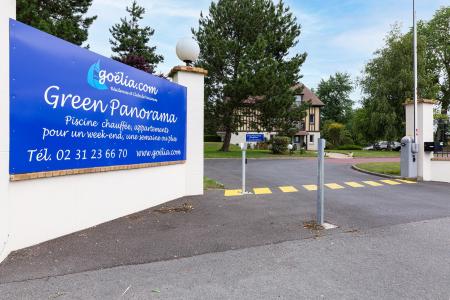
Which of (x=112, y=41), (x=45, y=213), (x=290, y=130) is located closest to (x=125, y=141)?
(x=45, y=213)

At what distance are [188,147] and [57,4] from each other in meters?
17.0

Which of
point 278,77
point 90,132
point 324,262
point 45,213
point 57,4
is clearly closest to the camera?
point 324,262

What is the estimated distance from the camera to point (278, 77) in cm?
2694

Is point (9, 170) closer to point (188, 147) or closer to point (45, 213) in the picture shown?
point (45, 213)

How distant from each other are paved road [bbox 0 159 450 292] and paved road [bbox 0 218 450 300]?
305mm

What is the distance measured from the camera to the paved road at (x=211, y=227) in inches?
167

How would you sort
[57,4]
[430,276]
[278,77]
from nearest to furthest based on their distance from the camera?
1. [430,276]
2. [57,4]
3. [278,77]

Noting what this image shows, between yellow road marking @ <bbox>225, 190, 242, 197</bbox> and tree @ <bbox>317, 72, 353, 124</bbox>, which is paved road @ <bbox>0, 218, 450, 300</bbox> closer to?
yellow road marking @ <bbox>225, 190, 242, 197</bbox>

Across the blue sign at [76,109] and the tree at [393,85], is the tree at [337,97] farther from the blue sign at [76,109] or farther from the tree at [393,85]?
the blue sign at [76,109]

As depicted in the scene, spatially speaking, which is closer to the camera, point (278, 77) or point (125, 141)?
point (125, 141)

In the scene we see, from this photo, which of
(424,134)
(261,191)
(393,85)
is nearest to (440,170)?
(424,134)

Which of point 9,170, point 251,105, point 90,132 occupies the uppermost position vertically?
point 251,105

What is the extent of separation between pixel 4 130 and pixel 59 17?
1969 centimetres

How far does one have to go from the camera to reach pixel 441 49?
4734cm
